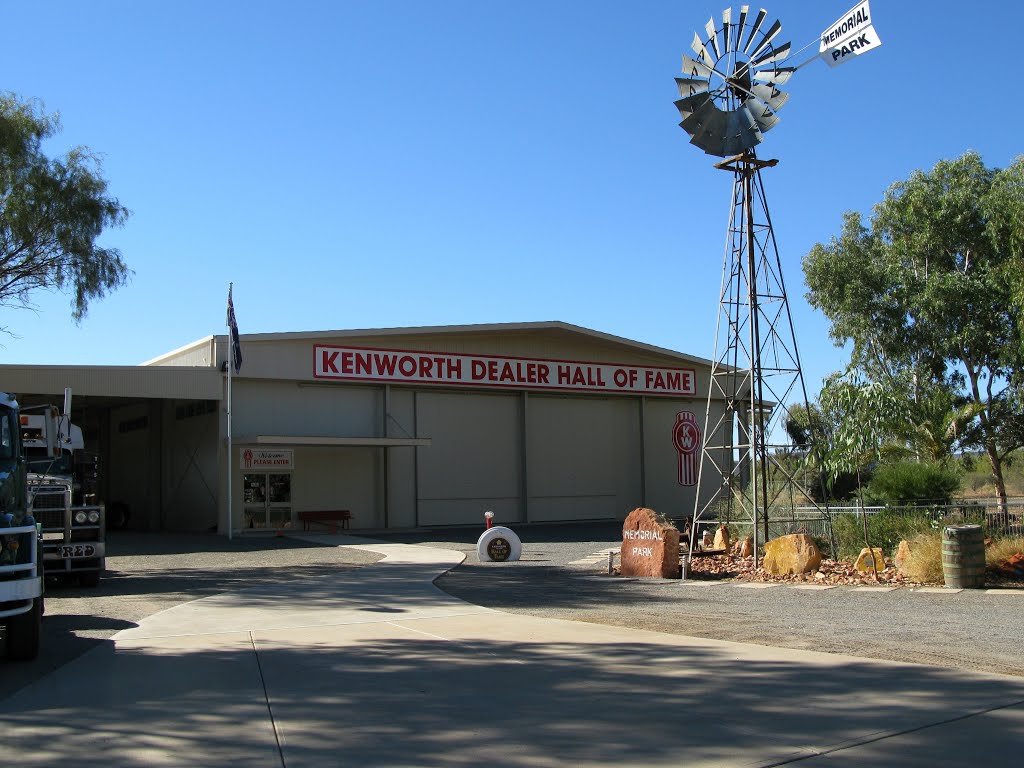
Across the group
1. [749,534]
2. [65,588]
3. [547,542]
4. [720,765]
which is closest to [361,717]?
[720,765]

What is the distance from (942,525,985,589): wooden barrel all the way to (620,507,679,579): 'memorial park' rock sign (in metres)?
4.64

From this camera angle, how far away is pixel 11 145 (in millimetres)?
27078

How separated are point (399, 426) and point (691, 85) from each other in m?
18.4

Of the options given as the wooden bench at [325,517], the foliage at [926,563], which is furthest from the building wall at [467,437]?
the foliage at [926,563]

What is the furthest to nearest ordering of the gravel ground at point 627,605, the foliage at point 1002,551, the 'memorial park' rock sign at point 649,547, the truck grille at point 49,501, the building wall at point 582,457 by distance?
the building wall at point 582,457, the 'memorial park' rock sign at point 649,547, the truck grille at point 49,501, the foliage at point 1002,551, the gravel ground at point 627,605

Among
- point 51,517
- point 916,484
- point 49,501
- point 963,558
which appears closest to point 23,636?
point 51,517

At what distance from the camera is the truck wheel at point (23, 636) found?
9.35m

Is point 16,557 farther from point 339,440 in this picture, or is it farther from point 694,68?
point 339,440

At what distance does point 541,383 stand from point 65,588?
72.2ft

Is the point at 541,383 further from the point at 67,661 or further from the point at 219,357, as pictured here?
the point at 67,661

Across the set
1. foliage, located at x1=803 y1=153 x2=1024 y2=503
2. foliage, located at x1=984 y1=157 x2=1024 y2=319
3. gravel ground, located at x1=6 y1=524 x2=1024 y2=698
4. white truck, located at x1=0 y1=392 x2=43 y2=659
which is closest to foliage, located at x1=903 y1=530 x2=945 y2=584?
gravel ground, located at x1=6 y1=524 x2=1024 y2=698

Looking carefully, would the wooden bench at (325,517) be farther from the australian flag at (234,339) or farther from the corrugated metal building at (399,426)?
the australian flag at (234,339)

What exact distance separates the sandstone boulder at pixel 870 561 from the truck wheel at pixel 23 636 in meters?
12.1

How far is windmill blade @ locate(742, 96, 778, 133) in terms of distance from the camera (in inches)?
685
